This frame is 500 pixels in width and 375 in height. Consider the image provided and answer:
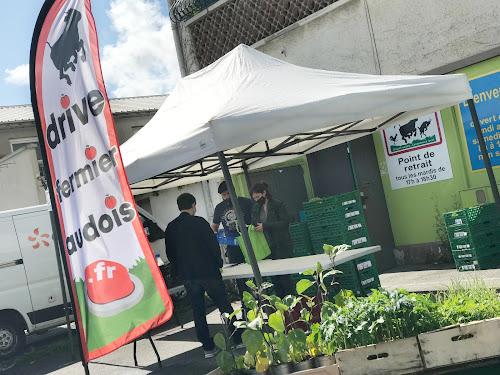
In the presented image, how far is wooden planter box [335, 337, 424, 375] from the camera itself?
153 inches

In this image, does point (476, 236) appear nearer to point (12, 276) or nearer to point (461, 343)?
point (461, 343)

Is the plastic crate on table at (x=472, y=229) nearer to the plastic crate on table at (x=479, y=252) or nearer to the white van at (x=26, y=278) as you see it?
the plastic crate on table at (x=479, y=252)

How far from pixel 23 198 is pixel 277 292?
53.8ft

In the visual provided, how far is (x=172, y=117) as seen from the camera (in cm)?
714

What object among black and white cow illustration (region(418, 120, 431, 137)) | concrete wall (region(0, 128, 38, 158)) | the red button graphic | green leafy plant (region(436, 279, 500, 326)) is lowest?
green leafy plant (region(436, 279, 500, 326))

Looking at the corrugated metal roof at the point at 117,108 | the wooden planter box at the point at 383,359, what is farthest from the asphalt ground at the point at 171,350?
the corrugated metal roof at the point at 117,108

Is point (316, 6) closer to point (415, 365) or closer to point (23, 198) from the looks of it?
point (415, 365)

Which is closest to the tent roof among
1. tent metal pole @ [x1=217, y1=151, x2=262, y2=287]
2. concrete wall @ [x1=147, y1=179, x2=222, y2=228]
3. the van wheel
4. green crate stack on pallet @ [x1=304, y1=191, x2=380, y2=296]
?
tent metal pole @ [x1=217, y1=151, x2=262, y2=287]

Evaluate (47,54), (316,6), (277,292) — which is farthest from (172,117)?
(316,6)

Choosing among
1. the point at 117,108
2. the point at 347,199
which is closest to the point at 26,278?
the point at 347,199

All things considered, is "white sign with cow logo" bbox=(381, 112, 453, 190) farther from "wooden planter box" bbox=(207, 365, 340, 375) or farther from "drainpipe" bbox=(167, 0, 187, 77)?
"wooden planter box" bbox=(207, 365, 340, 375)

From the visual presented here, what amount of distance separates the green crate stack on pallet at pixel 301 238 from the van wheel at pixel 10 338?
5328 millimetres

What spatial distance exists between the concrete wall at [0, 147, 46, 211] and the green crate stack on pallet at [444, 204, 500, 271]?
16.7 meters

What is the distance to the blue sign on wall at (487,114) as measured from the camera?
9.65 m
